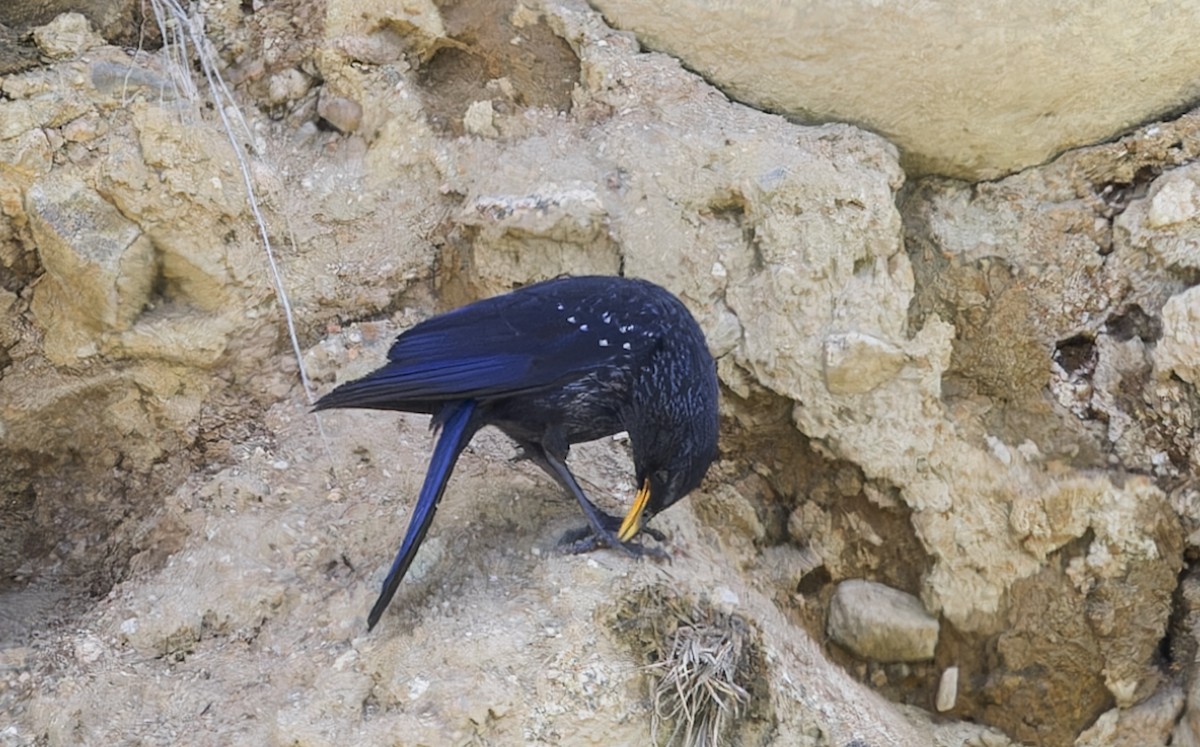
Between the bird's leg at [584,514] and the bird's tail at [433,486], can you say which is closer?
the bird's tail at [433,486]

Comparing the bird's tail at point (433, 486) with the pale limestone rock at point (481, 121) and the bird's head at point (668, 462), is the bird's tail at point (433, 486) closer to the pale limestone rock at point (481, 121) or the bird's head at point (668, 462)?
the bird's head at point (668, 462)

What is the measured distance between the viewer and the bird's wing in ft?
11.7

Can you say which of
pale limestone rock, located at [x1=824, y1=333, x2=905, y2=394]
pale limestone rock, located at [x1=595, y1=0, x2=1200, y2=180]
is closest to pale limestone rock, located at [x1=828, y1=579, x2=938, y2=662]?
pale limestone rock, located at [x1=824, y1=333, x2=905, y2=394]

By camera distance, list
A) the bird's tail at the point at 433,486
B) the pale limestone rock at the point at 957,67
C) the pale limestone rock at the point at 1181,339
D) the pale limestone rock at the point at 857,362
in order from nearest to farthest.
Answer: the bird's tail at the point at 433,486, the pale limestone rock at the point at 1181,339, the pale limestone rock at the point at 857,362, the pale limestone rock at the point at 957,67

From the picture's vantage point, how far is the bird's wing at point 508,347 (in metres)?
3.58

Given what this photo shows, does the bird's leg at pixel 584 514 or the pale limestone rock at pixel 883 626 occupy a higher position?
the bird's leg at pixel 584 514

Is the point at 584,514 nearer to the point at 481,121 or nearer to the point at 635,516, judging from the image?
the point at 635,516

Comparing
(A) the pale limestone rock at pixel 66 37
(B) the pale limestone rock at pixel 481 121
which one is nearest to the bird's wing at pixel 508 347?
(B) the pale limestone rock at pixel 481 121

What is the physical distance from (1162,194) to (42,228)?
3.67 metres

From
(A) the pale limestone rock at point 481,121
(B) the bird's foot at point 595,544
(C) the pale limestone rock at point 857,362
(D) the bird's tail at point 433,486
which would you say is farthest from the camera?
(A) the pale limestone rock at point 481,121

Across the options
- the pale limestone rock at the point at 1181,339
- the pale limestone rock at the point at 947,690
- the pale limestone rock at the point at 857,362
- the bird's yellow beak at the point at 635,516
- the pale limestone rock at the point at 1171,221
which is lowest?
the pale limestone rock at the point at 947,690

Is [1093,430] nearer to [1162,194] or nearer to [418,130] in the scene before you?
[1162,194]

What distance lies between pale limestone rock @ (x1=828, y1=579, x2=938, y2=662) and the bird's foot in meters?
0.83

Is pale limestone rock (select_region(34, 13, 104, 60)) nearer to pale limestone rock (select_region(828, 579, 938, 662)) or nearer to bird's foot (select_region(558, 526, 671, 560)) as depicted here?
bird's foot (select_region(558, 526, 671, 560))
